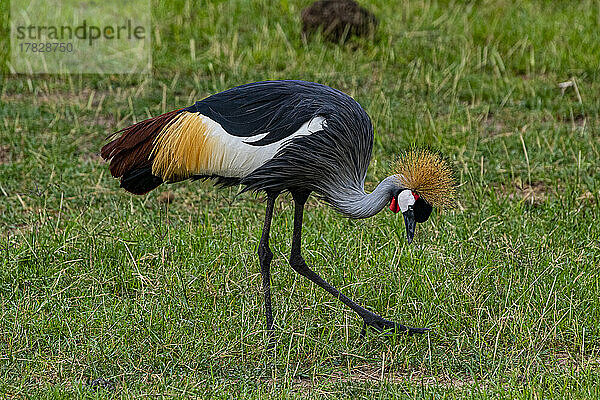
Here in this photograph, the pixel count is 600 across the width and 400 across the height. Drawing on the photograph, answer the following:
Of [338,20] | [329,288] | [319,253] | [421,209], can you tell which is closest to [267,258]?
[329,288]

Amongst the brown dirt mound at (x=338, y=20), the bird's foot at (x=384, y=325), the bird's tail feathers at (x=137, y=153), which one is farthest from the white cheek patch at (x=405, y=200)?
the brown dirt mound at (x=338, y=20)

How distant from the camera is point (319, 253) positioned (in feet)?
16.2

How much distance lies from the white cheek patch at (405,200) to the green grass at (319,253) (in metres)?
0.71

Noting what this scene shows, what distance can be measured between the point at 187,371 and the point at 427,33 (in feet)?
19.7

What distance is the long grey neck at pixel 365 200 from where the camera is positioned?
3.95 metres

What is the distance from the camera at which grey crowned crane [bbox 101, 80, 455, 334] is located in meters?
3.96

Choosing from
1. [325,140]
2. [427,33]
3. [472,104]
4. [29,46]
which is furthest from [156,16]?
[325,140]

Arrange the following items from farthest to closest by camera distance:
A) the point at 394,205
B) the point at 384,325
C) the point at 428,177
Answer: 1. the point at 384,325
2. the point at 394,205
3. the point at 428,177

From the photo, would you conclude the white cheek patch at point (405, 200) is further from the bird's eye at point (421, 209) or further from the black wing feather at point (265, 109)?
the black wing feather at point (265, 109)

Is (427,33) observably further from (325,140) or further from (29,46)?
(325,140)

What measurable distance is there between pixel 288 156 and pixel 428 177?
0.67 meters

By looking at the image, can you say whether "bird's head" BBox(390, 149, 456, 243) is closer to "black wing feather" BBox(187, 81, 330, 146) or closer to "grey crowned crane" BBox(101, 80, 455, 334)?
"grey crowned crane" BBox(101, 80, 455, 334)

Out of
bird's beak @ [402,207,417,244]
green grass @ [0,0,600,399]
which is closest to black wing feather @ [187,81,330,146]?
bird's beak @ [402,207,417,244]

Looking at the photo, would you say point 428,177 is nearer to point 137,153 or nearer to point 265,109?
point 265,109
